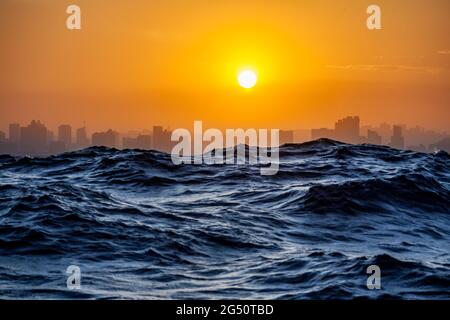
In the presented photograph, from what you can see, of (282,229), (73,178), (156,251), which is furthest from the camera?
(73,178)

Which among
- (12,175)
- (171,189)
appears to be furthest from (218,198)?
(12,175)

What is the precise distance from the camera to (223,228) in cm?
2092

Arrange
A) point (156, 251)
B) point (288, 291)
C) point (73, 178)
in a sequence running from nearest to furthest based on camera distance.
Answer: point (288, 291)
point (156, 251)
point (73, 178)

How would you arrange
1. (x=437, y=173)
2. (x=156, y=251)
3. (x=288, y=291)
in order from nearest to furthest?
1. (x=288, y=291)
2. (x=156, y=251)
3. (x=437, y=173)

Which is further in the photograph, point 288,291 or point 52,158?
point 52,158

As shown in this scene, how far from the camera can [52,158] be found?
117ft

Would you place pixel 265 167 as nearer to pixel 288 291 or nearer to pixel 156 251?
pixel 156 251

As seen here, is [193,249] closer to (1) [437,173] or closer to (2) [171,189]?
(2) [171,189]

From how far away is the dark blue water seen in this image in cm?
1570

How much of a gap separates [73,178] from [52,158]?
21.1 feet

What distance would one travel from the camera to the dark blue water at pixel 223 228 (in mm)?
15695
